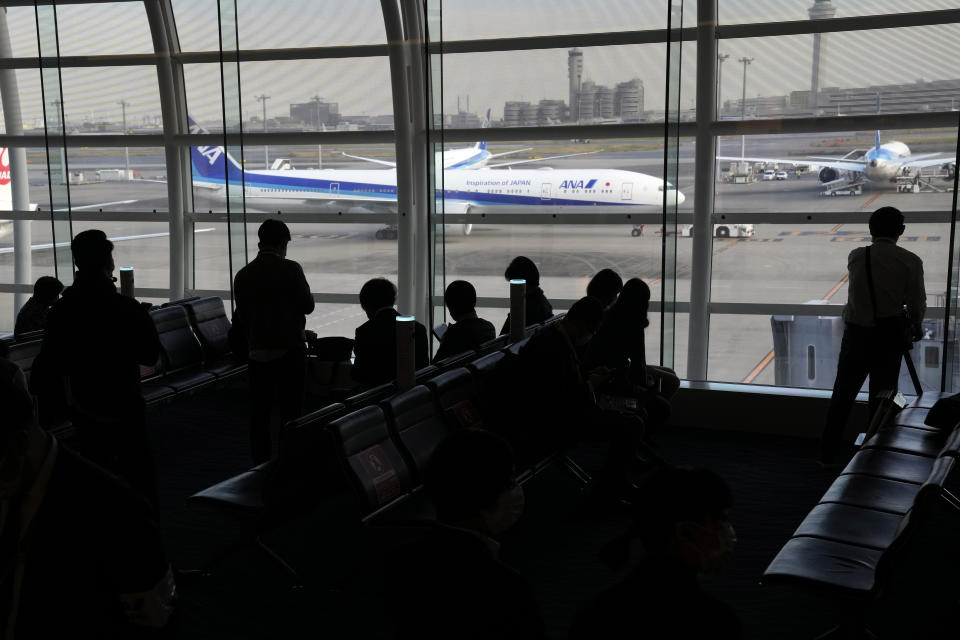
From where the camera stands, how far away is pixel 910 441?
15.5ft

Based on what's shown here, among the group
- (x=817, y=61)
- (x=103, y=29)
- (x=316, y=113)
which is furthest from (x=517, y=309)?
(x=103, y=29)

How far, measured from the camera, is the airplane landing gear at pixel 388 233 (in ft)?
29.0

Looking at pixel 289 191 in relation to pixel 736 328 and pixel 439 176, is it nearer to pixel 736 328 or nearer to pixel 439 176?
pixel 439 176

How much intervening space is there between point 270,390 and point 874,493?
3.21 metres

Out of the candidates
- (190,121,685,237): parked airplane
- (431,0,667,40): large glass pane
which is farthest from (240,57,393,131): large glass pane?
(431,0,667,40): large glass pane

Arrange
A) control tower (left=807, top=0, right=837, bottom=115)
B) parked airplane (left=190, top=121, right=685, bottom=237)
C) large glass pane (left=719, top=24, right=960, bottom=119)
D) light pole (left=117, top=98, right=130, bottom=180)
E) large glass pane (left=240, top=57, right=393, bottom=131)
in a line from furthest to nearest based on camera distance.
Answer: light pole (left=117, top=98, right=130, bottom=180) < large glass pane (left=240, top=57, right=393, bottom=131) < parked airplane (left=190, top=121, right=685, bottom=237) < control tower (left=807, top=0, right=837, bottom=115) < large glass pane (left=719, top=24, right=960, bottom=119)

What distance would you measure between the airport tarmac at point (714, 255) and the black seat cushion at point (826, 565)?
143 inches

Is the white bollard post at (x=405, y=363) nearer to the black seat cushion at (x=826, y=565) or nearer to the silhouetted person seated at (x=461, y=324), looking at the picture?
the silhouetted person seated at (x=461, y=324)

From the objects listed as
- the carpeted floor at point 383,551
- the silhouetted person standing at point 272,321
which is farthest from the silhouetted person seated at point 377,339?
the carpeted floor at point 383,551

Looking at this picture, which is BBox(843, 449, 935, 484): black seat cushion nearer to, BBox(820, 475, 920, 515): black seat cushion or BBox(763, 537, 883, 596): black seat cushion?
BBox(820, 475, 920, 515): black seat cushion

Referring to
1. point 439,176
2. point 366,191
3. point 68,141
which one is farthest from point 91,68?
point 439,176

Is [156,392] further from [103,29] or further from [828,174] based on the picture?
[828,174]

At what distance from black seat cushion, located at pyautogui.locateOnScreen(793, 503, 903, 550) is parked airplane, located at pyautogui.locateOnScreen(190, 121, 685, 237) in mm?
3933

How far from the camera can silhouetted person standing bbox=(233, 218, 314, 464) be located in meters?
5.05
